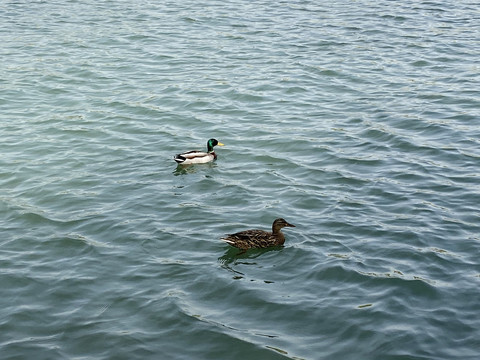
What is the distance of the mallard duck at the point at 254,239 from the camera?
44.0ft

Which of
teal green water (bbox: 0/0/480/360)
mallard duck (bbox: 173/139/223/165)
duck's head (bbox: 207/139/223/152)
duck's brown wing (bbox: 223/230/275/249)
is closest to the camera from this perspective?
teal green water (bbox: 0/0/480/360)

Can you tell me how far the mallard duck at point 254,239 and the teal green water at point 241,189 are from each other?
8.2 inches

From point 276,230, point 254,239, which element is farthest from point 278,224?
point 254,239

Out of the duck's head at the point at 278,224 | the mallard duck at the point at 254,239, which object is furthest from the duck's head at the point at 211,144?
the mallard duck at the point at 254,239

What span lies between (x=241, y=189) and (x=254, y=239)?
3.06 m

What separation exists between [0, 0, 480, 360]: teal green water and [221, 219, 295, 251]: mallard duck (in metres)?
0.21

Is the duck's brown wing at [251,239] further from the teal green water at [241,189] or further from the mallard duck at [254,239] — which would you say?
the teal green water at [241,189]

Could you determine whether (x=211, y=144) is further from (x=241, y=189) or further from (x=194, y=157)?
(x=241, y=189)

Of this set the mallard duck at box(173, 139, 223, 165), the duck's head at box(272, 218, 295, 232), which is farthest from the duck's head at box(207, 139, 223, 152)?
the duck's head at box(272, 218, 295, 232)

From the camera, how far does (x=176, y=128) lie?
20.3 m

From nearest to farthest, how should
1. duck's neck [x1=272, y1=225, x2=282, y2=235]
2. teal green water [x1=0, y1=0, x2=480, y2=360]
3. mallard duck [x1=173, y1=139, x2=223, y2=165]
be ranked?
teal green water [x1=0, y1=0, x2=480, y2=360]
duck's neck [x1=272, y1=225, x2=282, y2=235]
mallard duck [x1=173, y1=139, x2=223, y2=165]

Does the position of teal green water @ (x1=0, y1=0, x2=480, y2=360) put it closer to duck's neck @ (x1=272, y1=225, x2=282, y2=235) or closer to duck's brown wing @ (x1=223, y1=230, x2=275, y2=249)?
duck's brown wing @ (x1=223, y1=230, x2=275, y2=249)

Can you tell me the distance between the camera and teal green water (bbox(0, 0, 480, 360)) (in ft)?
37.1

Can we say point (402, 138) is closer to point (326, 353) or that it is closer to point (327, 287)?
point (327, 287)
